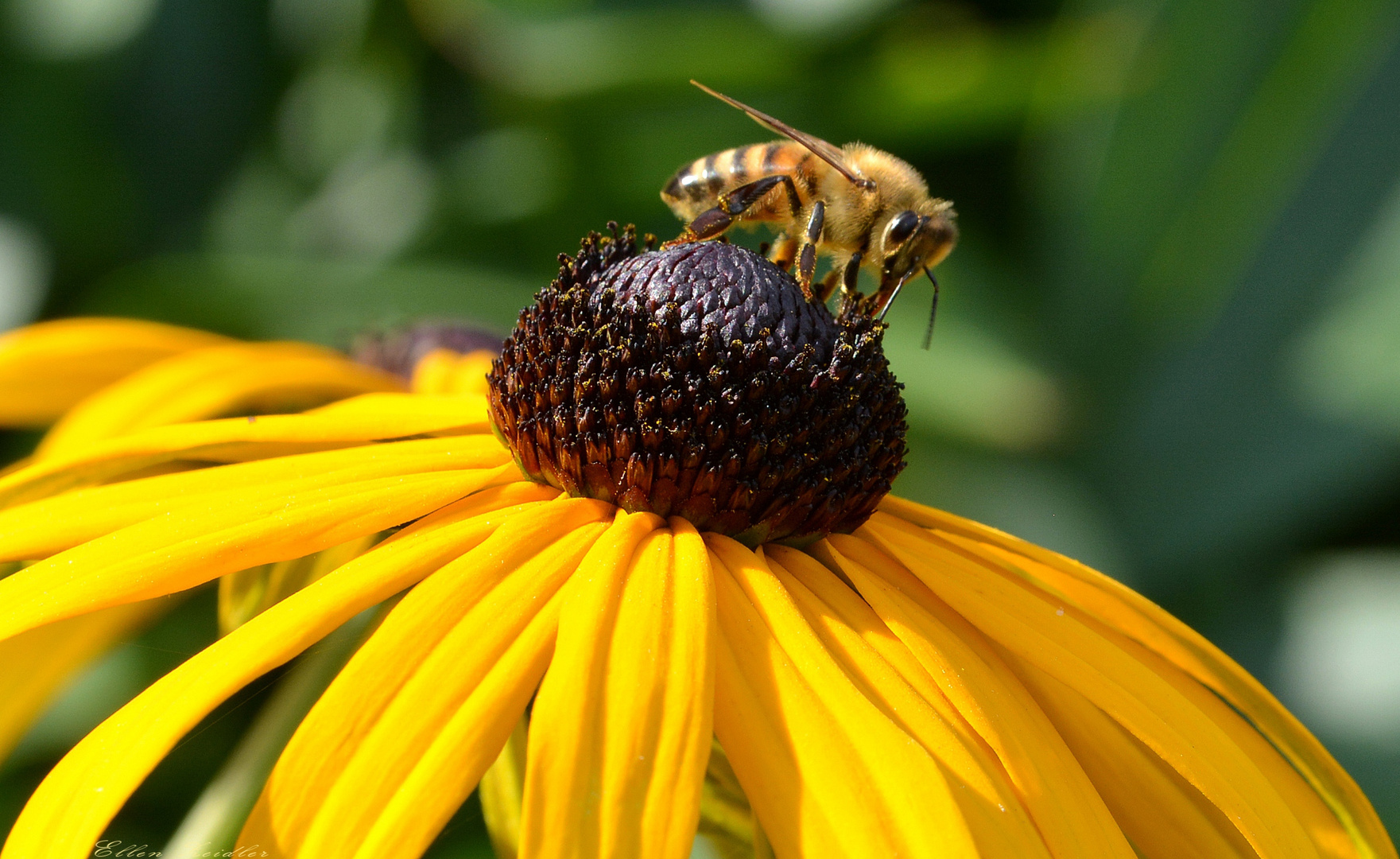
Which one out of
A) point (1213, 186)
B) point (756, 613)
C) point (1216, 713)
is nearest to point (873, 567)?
point (756, 613)

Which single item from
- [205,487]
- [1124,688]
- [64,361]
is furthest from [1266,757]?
[64,361]

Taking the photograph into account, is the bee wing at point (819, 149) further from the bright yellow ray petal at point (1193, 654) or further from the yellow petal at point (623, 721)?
the yellow petal at point (623, 721)

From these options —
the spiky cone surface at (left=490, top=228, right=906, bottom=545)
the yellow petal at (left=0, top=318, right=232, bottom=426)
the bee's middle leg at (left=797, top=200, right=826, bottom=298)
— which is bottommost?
the yellow petal at (left=0, top=318, right=232, bottom=426)

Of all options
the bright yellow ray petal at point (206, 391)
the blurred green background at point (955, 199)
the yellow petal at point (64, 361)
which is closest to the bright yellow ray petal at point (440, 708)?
the bright yellow ray petal at point (206, 391)

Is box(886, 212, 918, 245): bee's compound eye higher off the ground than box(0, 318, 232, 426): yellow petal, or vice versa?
box(886, 212, 918, 245): bee's compound eye

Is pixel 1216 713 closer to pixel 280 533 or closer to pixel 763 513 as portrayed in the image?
pixel 763 513

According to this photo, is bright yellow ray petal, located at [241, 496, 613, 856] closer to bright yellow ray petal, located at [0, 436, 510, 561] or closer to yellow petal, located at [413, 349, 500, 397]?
bright yellow ray petal, located at [0, 436, 510, 561]

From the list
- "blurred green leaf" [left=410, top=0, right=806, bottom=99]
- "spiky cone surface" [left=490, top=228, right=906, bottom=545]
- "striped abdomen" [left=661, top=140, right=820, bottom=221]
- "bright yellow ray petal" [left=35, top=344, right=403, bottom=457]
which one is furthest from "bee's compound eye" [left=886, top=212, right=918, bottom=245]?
"blurred green leaf" [left=410, top=0, right=806, bottom=99]
